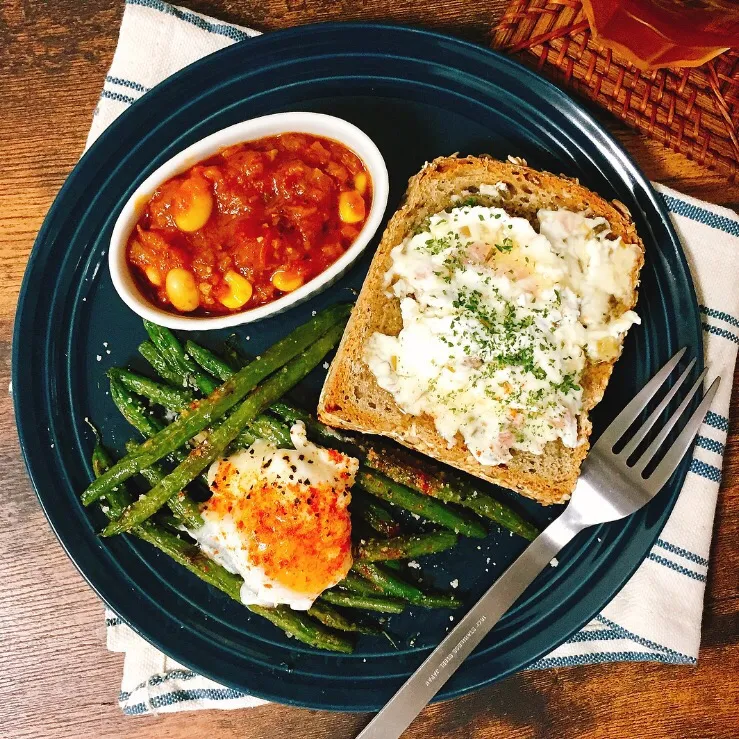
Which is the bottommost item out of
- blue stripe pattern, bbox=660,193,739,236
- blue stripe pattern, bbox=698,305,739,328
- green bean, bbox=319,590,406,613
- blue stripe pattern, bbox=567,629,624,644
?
blue stripe pattern, bbox=567,629,624,644

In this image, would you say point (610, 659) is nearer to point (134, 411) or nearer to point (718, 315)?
point (718, 315)

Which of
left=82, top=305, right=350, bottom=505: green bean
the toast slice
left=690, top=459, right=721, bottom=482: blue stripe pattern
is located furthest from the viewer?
left=690, top=459, right=721, bottom=482: blue stripe pattern

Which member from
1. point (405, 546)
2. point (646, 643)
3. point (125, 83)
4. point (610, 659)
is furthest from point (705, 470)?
point (125, 83)

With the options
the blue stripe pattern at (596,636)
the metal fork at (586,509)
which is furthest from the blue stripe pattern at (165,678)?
the blue stripe pattern at (596,636)

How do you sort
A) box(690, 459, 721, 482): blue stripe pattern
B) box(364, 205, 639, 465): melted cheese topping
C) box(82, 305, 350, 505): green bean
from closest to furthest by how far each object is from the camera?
1. box(364, 205, 639, 465): melted cheese topping
2. box(82, 305, 350, 505): green bean
3. box(690, 459, 721, 482): blue stripe pattern

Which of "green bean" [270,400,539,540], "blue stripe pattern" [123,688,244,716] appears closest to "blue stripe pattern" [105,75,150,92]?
"green bean" [270,400,539,540]

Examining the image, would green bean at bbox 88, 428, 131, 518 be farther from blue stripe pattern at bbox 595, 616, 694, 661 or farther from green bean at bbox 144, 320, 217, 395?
blue stripe pattern at bbox 595, 616, 694, 661
